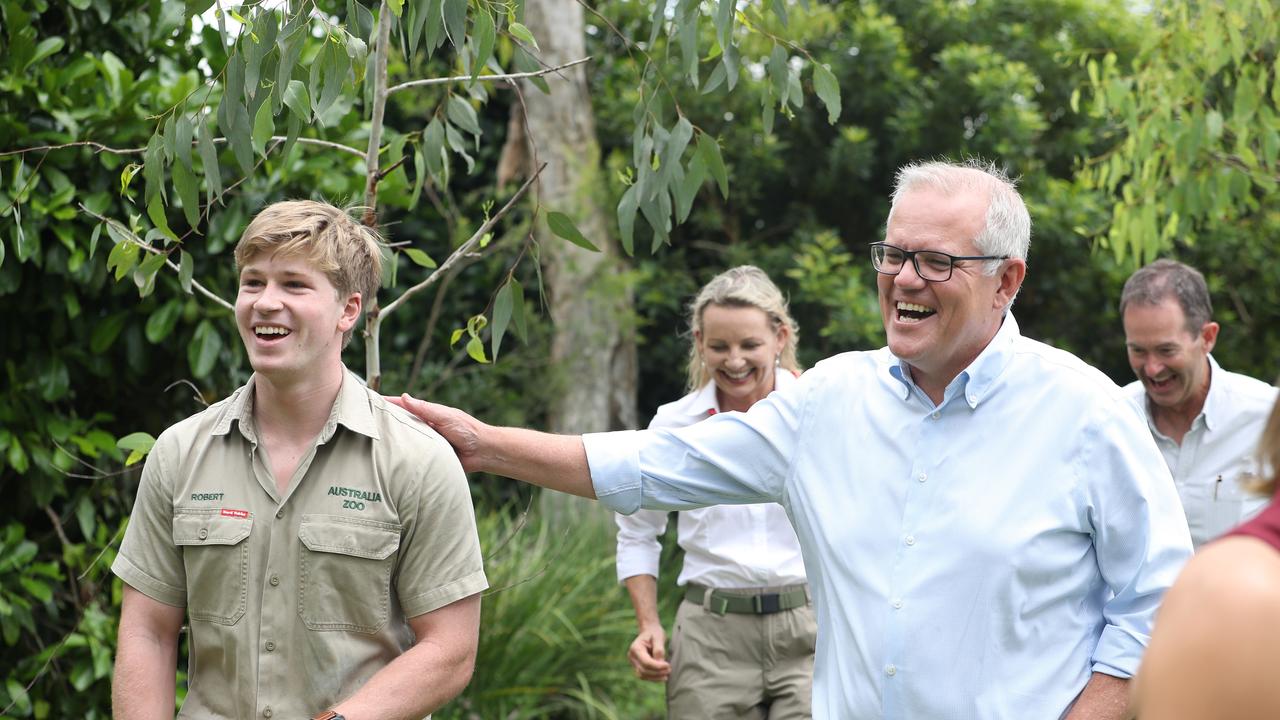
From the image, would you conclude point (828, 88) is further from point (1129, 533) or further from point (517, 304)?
point (1129, 533)

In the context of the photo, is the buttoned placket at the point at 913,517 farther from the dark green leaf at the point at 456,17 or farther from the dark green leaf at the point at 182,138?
the dark green leaf at the point at 182,138

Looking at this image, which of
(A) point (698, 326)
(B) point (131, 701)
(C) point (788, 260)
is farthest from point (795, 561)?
(C) point (788, 260)

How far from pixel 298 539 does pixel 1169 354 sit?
10.7 ft

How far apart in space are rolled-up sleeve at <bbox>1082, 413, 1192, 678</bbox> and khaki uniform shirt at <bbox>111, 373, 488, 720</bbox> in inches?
52.6

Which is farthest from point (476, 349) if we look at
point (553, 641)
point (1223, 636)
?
point (553, 641)

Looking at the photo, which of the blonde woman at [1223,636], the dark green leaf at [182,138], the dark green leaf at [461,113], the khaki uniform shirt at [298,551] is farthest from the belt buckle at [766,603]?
the blonde woman at [1223,636]

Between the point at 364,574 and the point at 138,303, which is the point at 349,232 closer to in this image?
the point at 364,574

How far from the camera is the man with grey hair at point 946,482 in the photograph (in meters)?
2.76

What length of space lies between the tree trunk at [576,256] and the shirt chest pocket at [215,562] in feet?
17.6

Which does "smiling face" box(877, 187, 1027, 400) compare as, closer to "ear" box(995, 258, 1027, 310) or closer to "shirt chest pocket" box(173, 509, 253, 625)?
"ear" box(995, 258, 1027, 310)

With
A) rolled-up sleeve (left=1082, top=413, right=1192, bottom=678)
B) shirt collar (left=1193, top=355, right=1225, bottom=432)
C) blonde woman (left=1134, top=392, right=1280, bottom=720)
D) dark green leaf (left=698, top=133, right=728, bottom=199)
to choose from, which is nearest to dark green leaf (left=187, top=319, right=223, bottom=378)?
dark green leaf (left=698, top=133, right=728, bottom=199)

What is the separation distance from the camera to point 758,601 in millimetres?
4531

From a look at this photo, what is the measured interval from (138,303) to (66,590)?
1.12 m

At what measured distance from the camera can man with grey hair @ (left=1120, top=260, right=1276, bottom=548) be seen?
4.70 m
